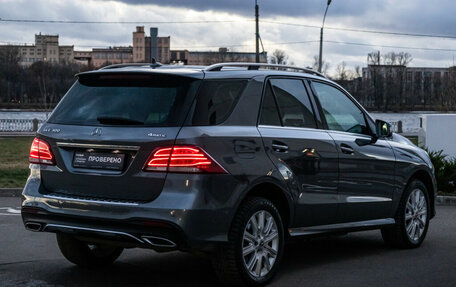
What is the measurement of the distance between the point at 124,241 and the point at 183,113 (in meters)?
1.02

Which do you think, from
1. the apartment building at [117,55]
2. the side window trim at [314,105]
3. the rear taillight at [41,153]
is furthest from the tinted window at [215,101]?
the apartment building at [117,55]

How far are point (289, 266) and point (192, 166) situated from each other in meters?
2.14

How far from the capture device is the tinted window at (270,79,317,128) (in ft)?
23.2

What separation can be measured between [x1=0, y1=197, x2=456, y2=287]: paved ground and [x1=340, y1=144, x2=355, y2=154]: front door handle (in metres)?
1.07

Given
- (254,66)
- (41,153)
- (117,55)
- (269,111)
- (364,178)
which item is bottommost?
(364,178)

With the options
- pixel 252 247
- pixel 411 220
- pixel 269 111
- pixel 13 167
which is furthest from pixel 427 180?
pixel 13 167

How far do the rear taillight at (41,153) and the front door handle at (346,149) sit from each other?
8.80 feet

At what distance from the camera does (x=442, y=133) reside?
60.6ft

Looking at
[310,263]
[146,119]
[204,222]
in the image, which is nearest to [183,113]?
[146,119]

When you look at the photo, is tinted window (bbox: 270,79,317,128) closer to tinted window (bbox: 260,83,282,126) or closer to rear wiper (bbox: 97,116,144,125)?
tinted window (bbox: 260,83,282,126)

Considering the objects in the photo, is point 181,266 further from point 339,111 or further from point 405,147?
point 405,147

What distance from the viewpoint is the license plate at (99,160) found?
6117mm

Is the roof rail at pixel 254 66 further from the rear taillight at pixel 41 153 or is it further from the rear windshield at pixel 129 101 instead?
the rear taillight at pixel 41 153

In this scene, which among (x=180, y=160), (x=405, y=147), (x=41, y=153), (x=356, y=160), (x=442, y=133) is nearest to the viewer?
(x=180, y=160)
